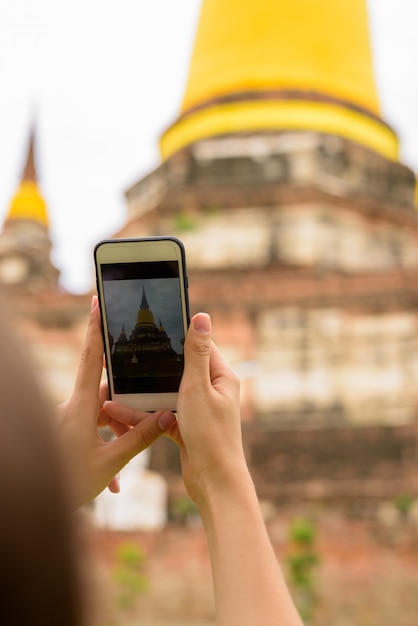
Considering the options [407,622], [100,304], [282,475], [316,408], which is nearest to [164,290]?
[100,304]

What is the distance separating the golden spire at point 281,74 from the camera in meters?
14.3

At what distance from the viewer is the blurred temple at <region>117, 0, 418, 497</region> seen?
10688mm

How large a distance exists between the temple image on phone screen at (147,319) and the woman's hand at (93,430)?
2.0 inches

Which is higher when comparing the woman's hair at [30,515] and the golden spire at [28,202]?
the golden spire at [28,202]

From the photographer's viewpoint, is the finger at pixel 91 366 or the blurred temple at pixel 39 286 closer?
the finger at pixel 91 366

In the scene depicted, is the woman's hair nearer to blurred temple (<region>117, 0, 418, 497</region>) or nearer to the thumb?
the thumb

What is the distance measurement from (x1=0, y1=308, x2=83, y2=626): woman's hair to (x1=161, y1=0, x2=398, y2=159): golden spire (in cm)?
1377

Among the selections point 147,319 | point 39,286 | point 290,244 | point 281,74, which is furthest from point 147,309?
point 281,74

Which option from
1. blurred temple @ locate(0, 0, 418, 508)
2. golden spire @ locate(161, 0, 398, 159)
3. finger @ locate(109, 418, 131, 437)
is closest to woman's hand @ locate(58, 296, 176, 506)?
finger @ locate(109, 418, 131, 437)

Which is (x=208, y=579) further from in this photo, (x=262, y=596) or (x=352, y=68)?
(x=352, y=68)

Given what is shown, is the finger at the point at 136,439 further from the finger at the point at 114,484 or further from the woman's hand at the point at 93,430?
the finger at the point at 114,484

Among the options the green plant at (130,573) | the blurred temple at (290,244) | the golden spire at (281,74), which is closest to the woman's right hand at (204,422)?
the blurred temple at (290,244)

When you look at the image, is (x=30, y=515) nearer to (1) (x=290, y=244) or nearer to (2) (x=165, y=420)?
(2) (x=165, y=420)

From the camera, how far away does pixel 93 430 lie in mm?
1598
